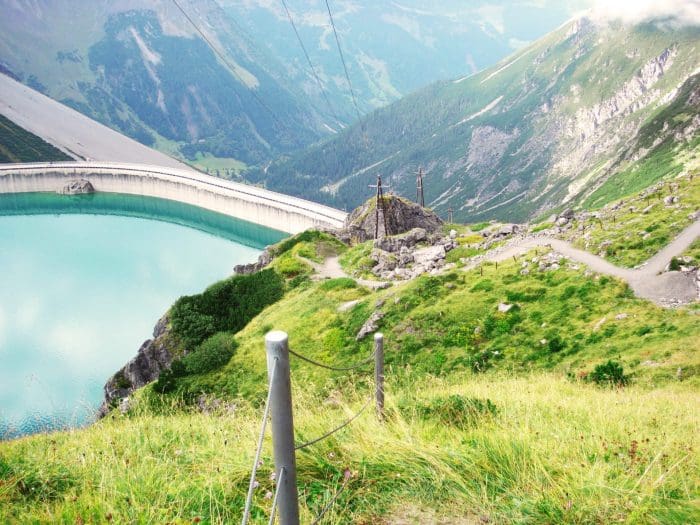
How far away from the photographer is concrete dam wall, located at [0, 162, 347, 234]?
112 meters

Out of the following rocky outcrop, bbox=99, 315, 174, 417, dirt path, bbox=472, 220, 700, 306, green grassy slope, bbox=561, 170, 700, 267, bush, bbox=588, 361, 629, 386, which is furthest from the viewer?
rocky outcrop, bbox=99, 315, 174, 417

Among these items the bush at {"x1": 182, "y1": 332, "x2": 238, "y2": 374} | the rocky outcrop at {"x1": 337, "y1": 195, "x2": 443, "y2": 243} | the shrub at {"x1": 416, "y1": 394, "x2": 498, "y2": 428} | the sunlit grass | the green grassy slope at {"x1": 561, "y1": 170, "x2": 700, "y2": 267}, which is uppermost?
the rocky outcrop at {"x1": 337, "y1": 195, "x2": 443, "y2": 243}

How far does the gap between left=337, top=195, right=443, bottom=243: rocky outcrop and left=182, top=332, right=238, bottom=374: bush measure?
2641 centimetres

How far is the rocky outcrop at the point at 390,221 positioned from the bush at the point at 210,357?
26413 mm

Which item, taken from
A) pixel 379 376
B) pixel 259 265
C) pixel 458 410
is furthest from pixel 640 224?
pixel 259 265

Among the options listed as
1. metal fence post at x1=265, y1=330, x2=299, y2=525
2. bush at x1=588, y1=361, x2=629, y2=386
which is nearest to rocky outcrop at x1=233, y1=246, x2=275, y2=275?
bush at x1=588, y1=361, x2=629, y2=386

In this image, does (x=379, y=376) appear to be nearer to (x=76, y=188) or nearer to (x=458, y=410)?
(x=458, y=410)

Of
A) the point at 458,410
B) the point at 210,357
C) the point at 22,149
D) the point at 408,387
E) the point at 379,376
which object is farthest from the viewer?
the point at 22,149

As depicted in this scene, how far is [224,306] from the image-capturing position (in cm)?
3781

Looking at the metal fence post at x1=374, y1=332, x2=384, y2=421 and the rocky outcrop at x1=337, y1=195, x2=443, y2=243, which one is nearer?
the metal fence post at x1=374, y1=332, x2=384, y2=421

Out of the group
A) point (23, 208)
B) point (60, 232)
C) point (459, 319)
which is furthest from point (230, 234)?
point (459, 319)

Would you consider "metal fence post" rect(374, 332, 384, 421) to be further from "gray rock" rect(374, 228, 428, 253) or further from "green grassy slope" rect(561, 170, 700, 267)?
"gray rock" rect(374, 228, 428, 253)

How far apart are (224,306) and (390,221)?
23.4 metres

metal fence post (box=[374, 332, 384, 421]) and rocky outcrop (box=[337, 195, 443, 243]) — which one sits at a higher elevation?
rocky outcrop (box=[337, 195, 443, 243])
